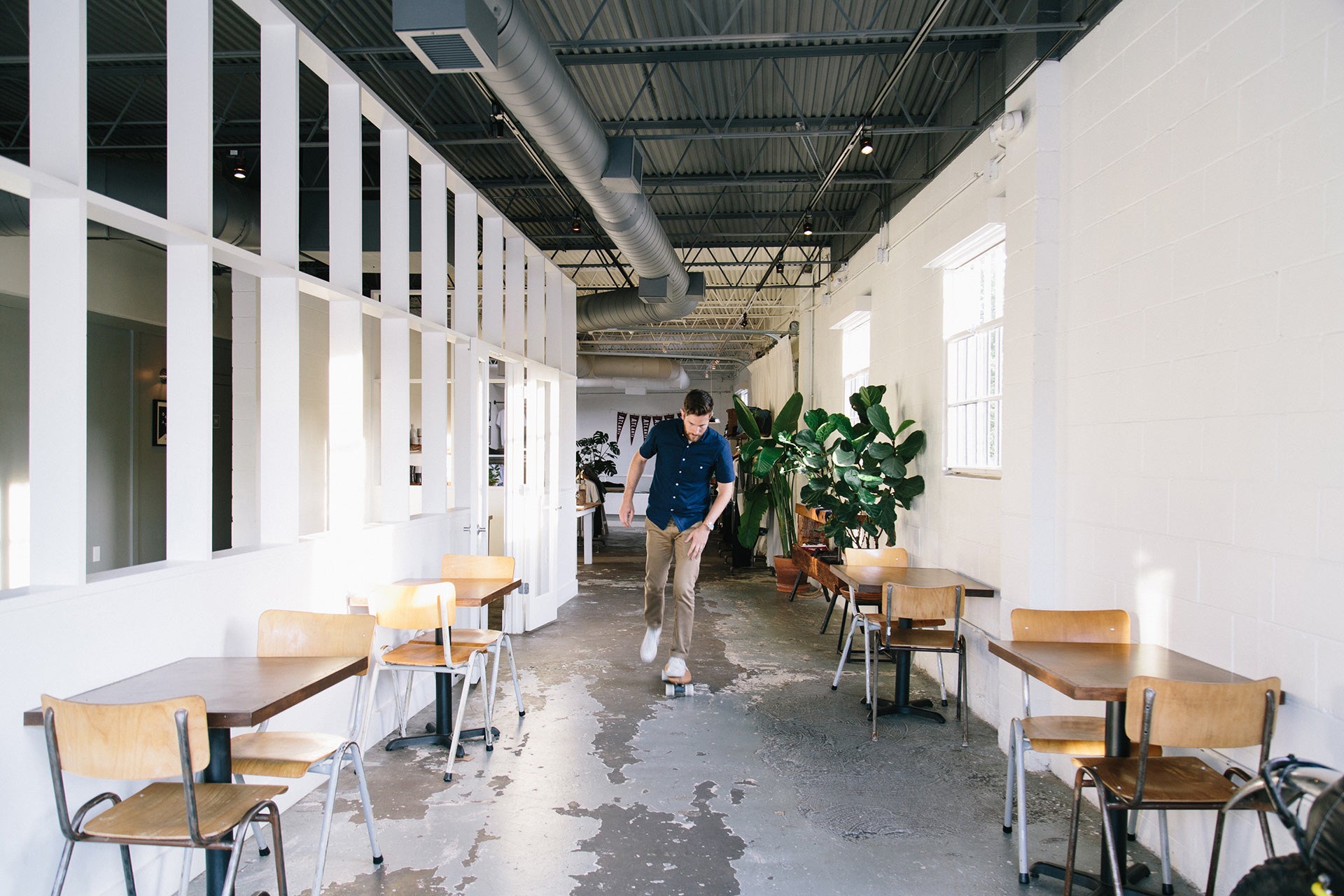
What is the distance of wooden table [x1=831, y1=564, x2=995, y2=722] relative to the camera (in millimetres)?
4754

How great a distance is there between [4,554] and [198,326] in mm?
4645

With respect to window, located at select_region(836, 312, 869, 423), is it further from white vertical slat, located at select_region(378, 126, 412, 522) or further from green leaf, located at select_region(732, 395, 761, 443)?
white vertical slat, located at select_region(378, 126, 412, 522)

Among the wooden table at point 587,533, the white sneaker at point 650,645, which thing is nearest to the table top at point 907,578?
the white sneaker at point 650,645

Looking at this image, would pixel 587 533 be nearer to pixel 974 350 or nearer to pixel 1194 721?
pixel 974 350

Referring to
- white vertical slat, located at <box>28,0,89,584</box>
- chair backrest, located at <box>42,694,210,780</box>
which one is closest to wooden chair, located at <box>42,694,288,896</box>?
chair backrest, located at <box>42,694,210,780</box>

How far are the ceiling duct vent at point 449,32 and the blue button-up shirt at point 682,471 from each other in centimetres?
231

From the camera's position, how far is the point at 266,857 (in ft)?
9.99

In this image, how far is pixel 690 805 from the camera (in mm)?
3549

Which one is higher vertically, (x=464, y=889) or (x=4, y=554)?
(x=4, y=554)

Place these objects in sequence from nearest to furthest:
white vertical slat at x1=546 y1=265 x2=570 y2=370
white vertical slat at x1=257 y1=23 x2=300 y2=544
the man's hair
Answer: white vertical slat at x1=257 y1=23 x2=300 y2=544 < the man's hair < white vertical slat at x1=546 y1=265 x2=570 y2=370

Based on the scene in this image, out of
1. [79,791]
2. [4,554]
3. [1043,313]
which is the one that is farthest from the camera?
[4,554]

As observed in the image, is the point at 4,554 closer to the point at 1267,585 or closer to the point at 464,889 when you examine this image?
the point at 464,889

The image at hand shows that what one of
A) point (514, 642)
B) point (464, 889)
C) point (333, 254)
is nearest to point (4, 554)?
point (514, 642)

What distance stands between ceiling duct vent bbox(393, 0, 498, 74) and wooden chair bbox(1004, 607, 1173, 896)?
3052 millimetres
